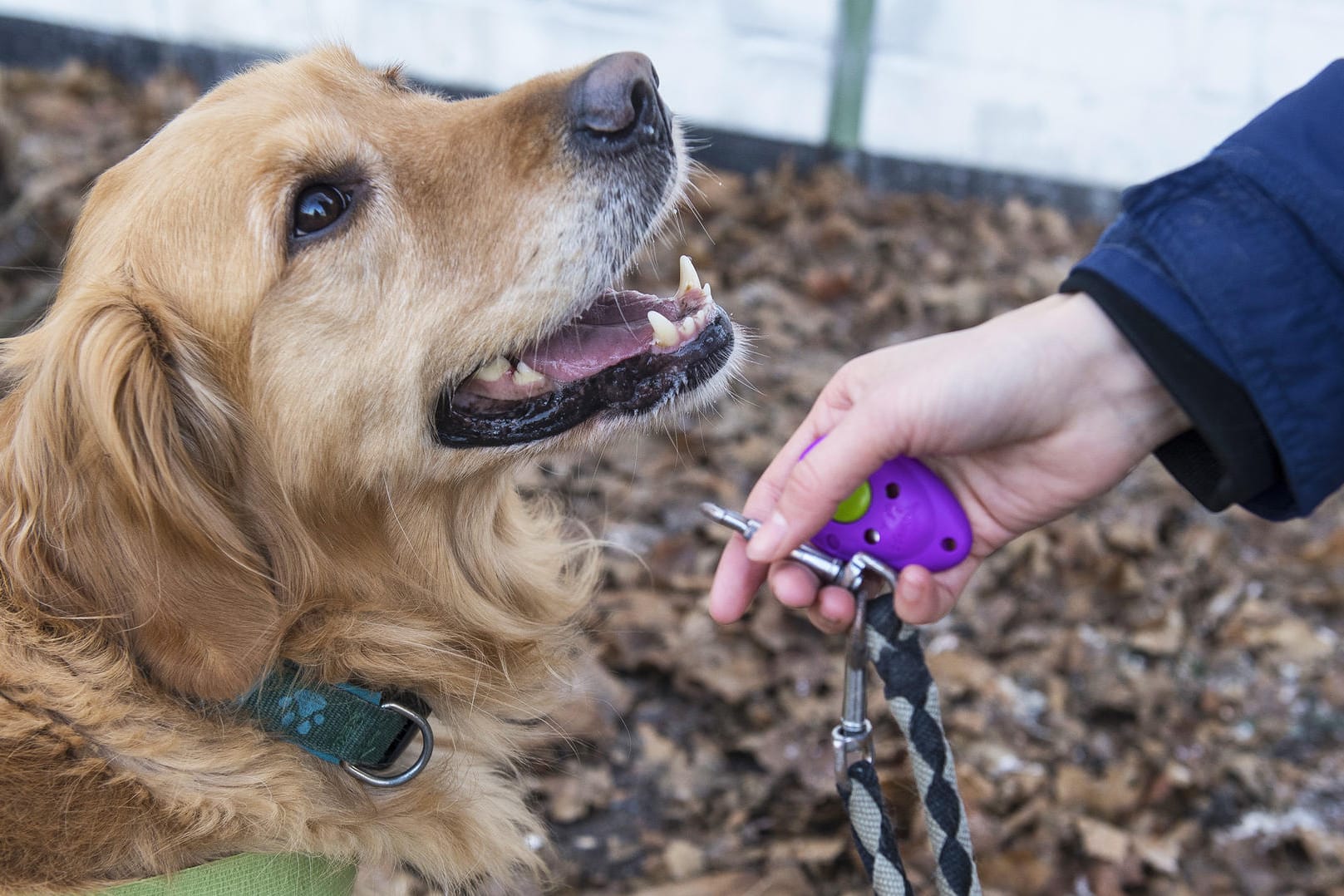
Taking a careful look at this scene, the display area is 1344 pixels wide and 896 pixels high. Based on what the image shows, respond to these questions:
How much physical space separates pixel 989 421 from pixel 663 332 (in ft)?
2.33

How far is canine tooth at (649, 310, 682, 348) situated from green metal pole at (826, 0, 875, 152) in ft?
17.8

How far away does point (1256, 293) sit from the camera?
1.54 m

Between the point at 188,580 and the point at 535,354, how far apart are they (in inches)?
30.6

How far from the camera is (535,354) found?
7.06 feet

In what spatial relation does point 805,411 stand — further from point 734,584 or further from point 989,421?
point 989,421

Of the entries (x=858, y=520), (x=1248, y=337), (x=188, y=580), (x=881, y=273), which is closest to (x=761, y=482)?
(x=858, y=520)

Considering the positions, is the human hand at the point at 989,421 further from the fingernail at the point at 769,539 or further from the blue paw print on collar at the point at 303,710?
the blue paw print on collar at the point at 303,710

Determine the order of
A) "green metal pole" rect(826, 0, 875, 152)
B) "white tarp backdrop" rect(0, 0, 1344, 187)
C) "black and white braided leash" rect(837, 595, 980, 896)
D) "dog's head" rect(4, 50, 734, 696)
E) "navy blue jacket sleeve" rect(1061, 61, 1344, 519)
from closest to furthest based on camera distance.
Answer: "navy blue jacket sleeve" rect(1061, 61, 1344, 519) → "black and white braided leash" rect(837, 595, 980, 896) → "dog's head" rect(4, 50, 734, 696) → "white tarp backdrop" rect(0, 0, 1344, 187) → "green metal pole" rect(826, 0, 875, 152)

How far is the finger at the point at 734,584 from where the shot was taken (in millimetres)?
1888

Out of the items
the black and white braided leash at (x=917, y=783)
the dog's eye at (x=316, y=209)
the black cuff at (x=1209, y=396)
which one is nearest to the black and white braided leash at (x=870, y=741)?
the black and white braided leash at (x=917, y=783)

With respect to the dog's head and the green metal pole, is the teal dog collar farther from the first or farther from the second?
the green metal pole

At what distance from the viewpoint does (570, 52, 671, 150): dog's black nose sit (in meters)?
2.09

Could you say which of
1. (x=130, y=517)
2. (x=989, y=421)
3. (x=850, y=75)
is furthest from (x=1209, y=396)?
(x=850, y=75)

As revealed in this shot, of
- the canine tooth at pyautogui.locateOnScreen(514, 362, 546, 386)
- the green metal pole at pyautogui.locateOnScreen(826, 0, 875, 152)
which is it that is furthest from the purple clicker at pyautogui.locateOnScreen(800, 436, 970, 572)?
the green metal pole at pyautogui.locateOnScreen(826, 0, 875, 152)
